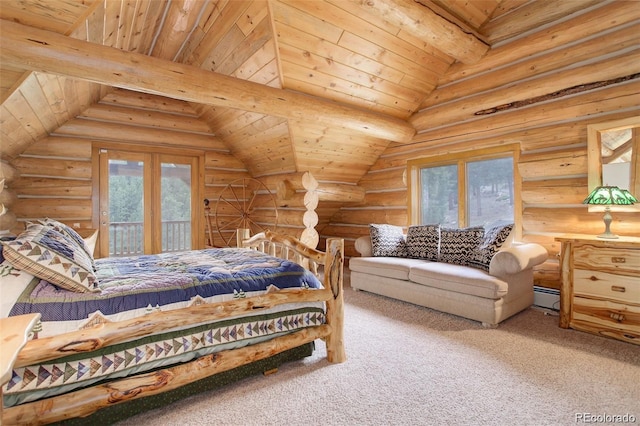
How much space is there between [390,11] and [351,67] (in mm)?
865

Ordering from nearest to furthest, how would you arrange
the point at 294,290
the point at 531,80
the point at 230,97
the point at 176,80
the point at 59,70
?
the point at 294,290 → the point at 59,70 → the point at 176,80 → the point at 230,97 → the point at 531,80

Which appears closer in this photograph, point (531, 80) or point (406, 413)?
point (406, 413)

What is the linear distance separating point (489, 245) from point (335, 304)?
2004mm

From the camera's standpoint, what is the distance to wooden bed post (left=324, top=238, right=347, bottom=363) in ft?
7.83

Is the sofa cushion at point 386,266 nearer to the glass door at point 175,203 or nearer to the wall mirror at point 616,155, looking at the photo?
the wall mirror at point 616,155

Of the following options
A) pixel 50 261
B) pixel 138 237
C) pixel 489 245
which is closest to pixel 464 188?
pixel 489 245

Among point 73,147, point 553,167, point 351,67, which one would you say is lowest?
point 553,167

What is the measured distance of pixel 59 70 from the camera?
8.05 feet

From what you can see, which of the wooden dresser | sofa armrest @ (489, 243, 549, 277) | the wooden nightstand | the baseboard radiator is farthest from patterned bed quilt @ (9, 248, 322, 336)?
the baseboard radiator

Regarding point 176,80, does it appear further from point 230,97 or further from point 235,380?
point 235,380

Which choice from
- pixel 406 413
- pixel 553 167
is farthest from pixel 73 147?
pixel 553 167

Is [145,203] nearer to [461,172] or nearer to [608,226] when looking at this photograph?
[461,172]

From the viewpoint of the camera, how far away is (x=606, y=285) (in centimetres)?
273

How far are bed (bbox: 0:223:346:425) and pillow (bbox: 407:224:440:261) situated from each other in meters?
2.03
